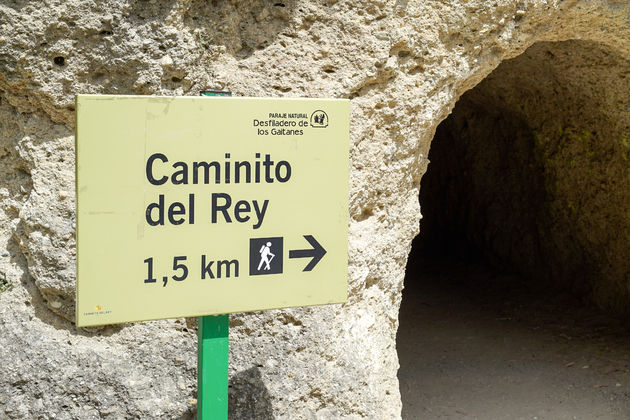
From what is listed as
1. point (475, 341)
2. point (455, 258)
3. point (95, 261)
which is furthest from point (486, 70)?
point (455, 258)

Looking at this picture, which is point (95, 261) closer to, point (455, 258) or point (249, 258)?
point (249, 258)

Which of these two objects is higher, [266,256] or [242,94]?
[242,94]

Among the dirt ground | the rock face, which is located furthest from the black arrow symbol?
the dirt ground

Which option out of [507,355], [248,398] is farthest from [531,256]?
[248,398]

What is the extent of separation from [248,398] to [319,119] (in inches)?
37.9

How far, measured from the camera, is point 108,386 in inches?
84.1

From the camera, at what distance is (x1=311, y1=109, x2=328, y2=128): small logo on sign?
1.77m

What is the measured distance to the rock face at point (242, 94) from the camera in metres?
2.10

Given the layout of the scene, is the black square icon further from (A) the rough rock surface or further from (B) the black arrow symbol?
(A) the rough rock surface

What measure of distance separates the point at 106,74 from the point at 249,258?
812 millimetres

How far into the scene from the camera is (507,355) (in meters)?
4.14

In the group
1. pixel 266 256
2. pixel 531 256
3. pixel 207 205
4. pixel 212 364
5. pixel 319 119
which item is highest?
pixel 319 119


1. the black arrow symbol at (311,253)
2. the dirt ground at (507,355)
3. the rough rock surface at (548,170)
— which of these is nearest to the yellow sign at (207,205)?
the black arrow symbol at (311,253)

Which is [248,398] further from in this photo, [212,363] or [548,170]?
[548,170]
